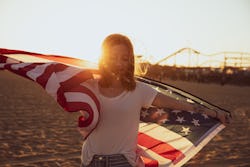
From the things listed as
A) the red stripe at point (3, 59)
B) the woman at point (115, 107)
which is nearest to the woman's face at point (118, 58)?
the woman at point (115, 107)

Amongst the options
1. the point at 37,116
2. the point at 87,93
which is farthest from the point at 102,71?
the point at 37,116

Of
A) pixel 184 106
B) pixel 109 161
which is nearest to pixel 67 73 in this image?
pixel 109 161

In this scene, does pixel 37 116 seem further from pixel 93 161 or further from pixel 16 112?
pixel 93 161

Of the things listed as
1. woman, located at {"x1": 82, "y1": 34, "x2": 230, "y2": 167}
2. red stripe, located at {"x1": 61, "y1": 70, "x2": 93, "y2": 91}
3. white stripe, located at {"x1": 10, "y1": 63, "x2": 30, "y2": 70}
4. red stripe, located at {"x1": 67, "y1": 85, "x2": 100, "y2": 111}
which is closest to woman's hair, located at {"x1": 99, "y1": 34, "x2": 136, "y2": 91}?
woman, located at {"x1": 82, "y1": 34, "x2": 230, "y2": 167}

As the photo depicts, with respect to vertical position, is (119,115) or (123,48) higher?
(123,48)

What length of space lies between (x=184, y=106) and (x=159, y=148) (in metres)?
0.68

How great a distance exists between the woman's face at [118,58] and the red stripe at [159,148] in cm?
106

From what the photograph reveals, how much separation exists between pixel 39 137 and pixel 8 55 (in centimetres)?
513

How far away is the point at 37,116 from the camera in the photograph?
11.8m

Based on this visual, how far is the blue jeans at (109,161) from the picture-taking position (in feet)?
8.43

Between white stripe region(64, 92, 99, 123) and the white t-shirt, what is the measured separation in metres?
0.06

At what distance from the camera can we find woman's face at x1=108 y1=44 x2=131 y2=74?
262cm

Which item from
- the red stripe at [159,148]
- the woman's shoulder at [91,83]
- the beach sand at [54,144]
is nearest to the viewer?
the woman's shoulder at [91,83]

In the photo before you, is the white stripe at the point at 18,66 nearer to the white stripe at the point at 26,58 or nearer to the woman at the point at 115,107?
the white stripe at the point at 26,58
